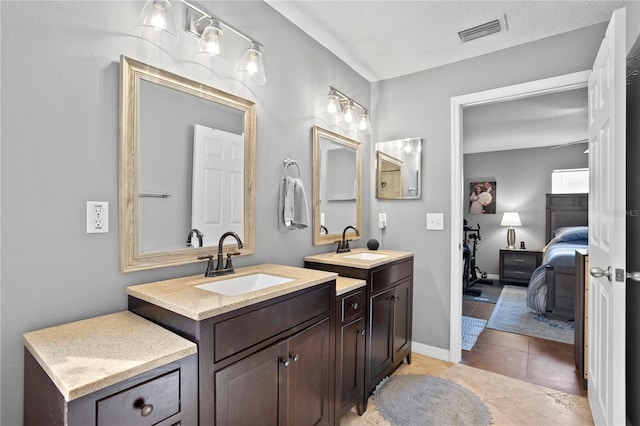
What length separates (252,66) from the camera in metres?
1.74

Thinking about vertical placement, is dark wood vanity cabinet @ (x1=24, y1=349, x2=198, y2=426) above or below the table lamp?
below

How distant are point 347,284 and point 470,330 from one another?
7.11 feet

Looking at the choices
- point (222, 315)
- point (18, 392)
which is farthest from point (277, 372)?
point (18, 392)

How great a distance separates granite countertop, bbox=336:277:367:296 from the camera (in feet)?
5.65

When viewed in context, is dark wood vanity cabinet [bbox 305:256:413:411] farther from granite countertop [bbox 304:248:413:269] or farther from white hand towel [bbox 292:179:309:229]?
white hand towel [bbox 292:179:309:229]

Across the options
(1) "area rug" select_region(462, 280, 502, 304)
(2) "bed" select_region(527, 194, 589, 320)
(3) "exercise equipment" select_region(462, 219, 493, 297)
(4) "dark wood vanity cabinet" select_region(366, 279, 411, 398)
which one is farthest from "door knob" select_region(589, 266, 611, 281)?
(1) "area rug" select_region(462, 280, 502, 304)

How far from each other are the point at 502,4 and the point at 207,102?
1831mm

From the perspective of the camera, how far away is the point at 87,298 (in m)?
1.22

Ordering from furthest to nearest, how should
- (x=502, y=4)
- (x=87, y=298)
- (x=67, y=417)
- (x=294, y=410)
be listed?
(x=502, y=4) → (x=294, y=410) → (x=87, y=298) → (x=67, y=417)

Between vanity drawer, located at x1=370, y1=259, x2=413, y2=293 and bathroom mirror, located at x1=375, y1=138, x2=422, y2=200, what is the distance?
2.22 ft

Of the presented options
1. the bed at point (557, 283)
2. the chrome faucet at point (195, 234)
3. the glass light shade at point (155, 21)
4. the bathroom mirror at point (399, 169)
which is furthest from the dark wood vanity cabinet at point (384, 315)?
the bed at point (557, 283)

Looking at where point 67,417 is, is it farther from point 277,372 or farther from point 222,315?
point 277,372

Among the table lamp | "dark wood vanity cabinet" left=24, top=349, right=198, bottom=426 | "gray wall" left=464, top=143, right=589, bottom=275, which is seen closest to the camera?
"dark wood vanity cabinet" left=24, top=349, right=198, bottom=426

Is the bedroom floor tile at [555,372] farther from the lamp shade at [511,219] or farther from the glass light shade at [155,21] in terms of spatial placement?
the lamp shade at [511,219]
